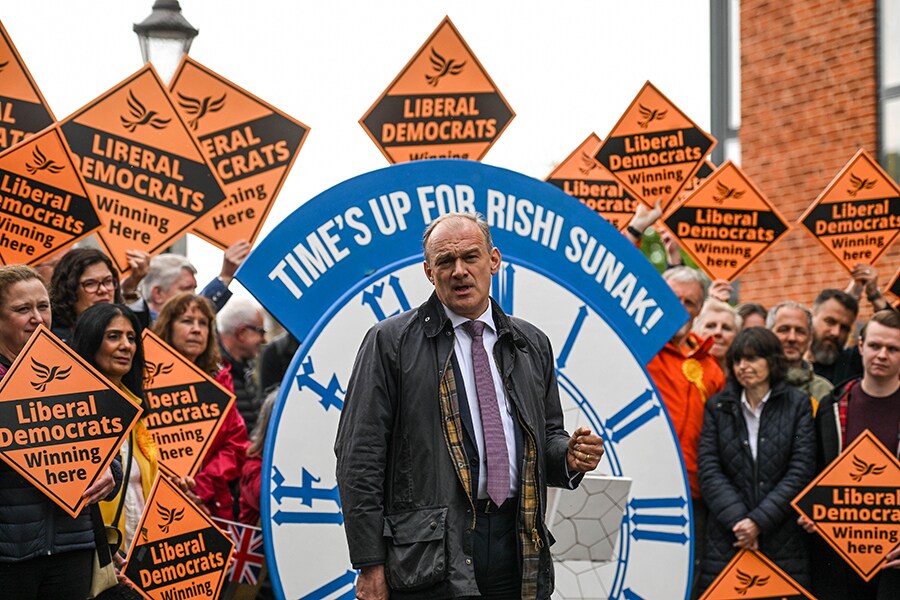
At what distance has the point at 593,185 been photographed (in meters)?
8.17

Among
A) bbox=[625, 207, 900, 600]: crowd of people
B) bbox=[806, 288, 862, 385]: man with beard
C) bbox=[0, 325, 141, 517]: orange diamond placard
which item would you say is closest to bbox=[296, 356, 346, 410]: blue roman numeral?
bbox=[0, 325, 141, 517]: orange diamond placard

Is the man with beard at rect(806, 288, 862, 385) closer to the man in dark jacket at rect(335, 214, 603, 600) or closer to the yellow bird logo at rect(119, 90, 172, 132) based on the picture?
the man in dark jacket at rect(335, 214, 603, 600)

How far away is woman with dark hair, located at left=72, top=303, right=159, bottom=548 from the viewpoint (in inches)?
201

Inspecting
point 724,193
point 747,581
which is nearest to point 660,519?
point 747,581

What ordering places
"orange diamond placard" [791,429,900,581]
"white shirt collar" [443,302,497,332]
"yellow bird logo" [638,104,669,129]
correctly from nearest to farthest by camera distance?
"white shirt collar" [443,302,497,332] < "orange diamond placard" [791,429,900,581] < "yellow bird logo" [638,104,669,129]

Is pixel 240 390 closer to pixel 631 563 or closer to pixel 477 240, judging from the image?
pixel 631 563

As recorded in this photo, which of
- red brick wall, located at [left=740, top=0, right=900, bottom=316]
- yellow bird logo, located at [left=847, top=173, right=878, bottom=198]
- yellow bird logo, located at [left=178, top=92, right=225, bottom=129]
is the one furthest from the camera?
red brick wall, located at [left=740, top=0, right=900, bottom=316]

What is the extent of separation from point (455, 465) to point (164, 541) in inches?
66.0

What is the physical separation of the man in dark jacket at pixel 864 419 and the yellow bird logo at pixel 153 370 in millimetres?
3193

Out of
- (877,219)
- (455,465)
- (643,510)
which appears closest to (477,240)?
(455,465)

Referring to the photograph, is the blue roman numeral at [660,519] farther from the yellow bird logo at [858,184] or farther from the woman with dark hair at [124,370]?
the yellow bird logo at [858,184]

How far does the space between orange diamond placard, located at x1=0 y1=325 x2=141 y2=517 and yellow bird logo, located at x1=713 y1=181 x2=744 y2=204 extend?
13.2 feet

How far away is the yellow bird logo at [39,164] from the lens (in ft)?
18.1

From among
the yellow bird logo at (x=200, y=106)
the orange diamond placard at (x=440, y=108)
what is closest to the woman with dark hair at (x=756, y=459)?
the orange diamond placard at (x=440, y=108)
